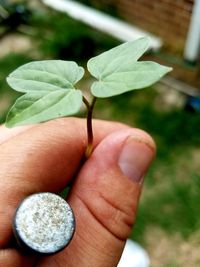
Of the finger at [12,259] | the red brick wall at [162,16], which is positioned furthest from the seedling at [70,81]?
the red brick wall at [162,16]

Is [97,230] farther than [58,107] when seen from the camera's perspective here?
Yes

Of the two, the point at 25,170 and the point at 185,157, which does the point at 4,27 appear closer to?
the point at 185,157

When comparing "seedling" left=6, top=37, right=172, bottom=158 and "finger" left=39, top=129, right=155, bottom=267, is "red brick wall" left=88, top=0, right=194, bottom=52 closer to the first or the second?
"finger" left=39, top=129, right=155, bottom=267

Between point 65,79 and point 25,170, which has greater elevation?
point 65,79

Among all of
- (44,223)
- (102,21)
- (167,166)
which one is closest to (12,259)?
(44,223)

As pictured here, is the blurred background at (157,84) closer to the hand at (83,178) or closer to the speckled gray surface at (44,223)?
the hand at (83,178)

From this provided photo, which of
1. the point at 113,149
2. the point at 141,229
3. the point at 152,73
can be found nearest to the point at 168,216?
the point at 141,229
